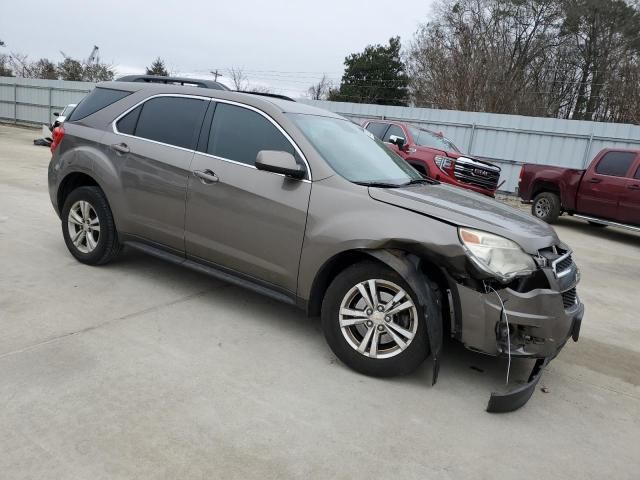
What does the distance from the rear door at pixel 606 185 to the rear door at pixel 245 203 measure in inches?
344

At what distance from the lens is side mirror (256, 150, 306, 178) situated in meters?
3.68

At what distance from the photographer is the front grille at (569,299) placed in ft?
10.9

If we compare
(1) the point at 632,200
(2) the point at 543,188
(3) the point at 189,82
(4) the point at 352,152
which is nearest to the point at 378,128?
(2) the point at 543,188

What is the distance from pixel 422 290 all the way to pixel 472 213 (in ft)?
2.23

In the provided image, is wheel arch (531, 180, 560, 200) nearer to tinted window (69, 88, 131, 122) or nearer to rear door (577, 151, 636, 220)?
rear door (577, 151, 636, 220)

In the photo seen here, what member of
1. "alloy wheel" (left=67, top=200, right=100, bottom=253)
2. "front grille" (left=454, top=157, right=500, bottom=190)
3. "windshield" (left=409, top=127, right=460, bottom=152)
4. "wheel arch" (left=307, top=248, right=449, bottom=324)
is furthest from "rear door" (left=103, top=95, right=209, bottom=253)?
"windshield" (left=409, top=127, right=460, bottom=152)

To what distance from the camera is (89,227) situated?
501 centimetres

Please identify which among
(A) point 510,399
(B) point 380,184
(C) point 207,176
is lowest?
(A) point 510,399

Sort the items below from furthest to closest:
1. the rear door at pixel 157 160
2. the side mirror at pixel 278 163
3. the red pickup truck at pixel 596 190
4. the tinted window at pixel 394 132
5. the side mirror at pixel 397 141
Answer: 1. the tinted window at pixel 394 132
2. the side mirror at pixel 397 141
3. the red pickup truck at pixel 596 190
4. the rear door at pixel 157 160
5. the side mirror at pixel 278 163


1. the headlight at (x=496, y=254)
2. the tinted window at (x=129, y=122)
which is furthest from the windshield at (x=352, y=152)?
the tinted window at (x=129, y=122)

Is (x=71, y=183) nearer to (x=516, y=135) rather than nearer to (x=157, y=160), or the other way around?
(x=157, y=160)

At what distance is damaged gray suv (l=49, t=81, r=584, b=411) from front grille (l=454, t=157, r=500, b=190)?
22.5ft

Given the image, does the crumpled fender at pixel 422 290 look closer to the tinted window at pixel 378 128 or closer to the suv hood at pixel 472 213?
the suv hood at pixel 472 213

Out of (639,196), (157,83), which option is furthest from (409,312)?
(639,196)
